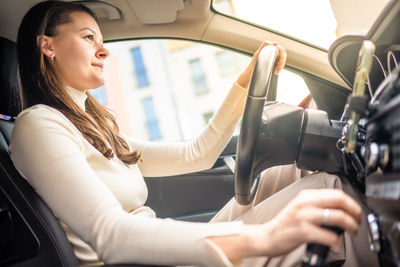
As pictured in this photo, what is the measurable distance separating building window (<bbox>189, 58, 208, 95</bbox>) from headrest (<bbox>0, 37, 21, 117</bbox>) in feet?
41.1

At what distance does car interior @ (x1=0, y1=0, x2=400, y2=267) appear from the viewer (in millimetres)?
639

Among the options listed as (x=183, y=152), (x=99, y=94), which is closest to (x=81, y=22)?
(x=183, y=152)

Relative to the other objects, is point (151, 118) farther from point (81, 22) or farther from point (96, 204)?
point (96, 204)

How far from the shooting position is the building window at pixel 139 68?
15086mm

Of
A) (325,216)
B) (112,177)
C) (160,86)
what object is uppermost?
(325,216)

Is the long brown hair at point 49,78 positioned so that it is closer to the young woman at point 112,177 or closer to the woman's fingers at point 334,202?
the young woman at point 112,177

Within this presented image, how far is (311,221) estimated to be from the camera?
584 millimetres

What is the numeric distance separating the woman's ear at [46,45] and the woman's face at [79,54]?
0.01 m

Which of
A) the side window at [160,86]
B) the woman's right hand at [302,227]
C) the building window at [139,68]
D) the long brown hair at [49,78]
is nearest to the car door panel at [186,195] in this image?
the long brown hair at [49,78]

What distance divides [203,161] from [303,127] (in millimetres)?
601

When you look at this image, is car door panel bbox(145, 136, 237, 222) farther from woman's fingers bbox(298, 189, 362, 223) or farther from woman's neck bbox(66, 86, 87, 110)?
woman's fingers bbox(298, 189, 362, 223)

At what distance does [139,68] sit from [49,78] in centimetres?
1451

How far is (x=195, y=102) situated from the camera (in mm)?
15422

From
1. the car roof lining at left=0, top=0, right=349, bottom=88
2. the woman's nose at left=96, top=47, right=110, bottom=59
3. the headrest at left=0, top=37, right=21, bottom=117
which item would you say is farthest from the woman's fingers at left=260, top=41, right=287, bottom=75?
the headrest at left=0, top=37, right=21, bottom=117
